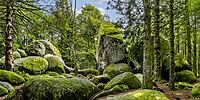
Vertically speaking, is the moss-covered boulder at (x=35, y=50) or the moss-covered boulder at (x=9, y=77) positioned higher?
the moss-covered boulder at (x=35, y=50)

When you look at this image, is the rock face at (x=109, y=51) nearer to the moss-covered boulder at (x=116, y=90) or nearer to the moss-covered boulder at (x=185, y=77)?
the moss-covered boulder at (x=185, y=77)

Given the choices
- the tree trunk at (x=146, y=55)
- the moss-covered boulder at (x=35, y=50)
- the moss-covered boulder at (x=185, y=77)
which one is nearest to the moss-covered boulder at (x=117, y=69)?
the moss-covered boulder at (x=185, y=77)

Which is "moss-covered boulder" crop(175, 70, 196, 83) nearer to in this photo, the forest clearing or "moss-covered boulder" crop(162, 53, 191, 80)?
the forest clearing

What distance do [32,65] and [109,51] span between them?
231 inches

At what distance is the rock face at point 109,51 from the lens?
57.2 feet

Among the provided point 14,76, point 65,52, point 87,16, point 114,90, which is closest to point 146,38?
point 114,90

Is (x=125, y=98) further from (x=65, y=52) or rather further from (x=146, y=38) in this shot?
(x=65, y=52)

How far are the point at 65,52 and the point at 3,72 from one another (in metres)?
16.5

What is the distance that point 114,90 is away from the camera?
859cm

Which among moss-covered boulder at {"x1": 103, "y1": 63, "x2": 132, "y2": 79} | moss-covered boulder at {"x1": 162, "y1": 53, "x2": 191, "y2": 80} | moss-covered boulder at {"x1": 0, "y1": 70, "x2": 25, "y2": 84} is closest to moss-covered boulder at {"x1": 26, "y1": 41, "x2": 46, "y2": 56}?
moss-covered boulder at {"x1": 103, "y1": 63, "x2": 132, "y2": 79}

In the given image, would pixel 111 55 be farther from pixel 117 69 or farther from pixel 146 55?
pixel 146 55

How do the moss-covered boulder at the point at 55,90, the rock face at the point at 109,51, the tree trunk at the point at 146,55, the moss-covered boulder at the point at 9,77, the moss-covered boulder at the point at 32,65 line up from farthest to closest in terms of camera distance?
the rock face at the point at 109,51
the moss-covered boulder at the point at 32,65
the moss-covered boulder at the point at 9,77
the tree trunk at the point at 146,55
the moss-covered boulder at the point at 55,90

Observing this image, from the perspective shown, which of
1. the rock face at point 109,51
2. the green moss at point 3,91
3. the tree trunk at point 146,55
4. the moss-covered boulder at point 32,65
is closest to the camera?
the tree trunk at point 146,55

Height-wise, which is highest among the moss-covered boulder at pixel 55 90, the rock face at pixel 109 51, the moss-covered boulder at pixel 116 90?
the rock face at pixel 109 51
